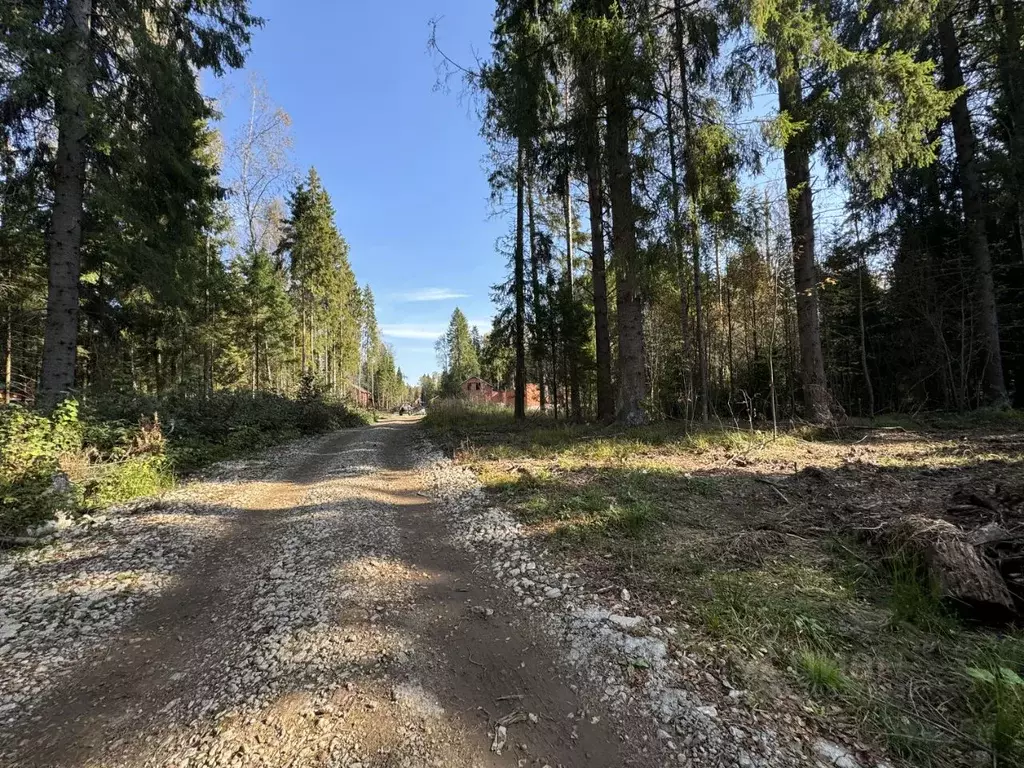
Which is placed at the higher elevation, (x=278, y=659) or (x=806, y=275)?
(x=806, y=275)

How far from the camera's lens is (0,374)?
15.9 metres

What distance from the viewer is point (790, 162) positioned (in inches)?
415

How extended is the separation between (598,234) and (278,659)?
12.5 m

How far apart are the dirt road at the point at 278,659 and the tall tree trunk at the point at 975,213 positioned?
52.9 ft

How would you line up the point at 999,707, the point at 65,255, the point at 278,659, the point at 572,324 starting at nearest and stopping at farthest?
the point at 999,707, the point at 278,659, the point at 65,255, the point at 572,324

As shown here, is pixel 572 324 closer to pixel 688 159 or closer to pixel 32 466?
pixel 688 159

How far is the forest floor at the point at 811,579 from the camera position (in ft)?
6.97

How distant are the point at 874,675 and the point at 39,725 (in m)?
4.28

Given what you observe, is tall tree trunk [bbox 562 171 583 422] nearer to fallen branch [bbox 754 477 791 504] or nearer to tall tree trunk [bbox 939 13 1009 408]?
fallen branch [bbox 754 477 791 504]

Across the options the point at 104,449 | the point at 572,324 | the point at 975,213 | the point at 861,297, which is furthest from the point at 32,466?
the point at 861,297

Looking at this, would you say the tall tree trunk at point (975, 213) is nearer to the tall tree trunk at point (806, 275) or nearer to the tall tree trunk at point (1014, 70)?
the tall tree trunk at point (1014, 70)

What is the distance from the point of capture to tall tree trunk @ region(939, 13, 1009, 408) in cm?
1257

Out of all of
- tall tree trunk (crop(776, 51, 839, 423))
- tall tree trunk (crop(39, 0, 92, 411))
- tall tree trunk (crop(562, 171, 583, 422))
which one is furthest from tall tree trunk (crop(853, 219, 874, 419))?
tall tree trunk (crop(39, 0, 92, 411))

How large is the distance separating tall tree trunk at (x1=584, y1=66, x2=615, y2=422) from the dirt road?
862 centimetres
